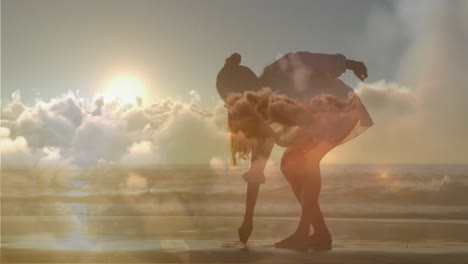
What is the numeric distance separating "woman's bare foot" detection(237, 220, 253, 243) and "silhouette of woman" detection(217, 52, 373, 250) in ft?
0.72

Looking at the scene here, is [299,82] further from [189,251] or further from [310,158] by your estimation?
[189,251]

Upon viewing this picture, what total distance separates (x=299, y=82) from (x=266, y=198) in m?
1.60

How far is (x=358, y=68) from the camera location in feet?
21.4

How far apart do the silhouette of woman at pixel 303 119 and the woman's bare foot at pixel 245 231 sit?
218mm

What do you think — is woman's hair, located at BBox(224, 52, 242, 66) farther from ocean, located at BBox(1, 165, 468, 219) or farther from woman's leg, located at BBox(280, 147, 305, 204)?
ocean, located at BBox(1, 165, 468, 219)

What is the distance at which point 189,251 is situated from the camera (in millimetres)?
6504

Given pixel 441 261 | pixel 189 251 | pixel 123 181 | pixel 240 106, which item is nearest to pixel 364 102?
pixel 240 106

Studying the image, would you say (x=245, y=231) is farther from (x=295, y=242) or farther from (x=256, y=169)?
(x=256, y=169)

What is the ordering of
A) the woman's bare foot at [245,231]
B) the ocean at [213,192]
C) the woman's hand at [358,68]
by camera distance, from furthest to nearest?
the ocean at [213,192], the woman's bare foot at [245,231], the woman's hand at [358,68]

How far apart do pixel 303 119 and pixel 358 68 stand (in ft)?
2.44

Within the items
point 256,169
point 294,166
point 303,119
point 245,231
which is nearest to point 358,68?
point 303,119

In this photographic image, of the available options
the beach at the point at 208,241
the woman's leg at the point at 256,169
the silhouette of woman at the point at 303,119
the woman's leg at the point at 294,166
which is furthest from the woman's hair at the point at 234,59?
the beach at the point at 208,241

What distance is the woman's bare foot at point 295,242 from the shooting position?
644 cm

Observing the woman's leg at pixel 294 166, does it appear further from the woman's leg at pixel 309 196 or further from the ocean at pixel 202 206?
the ocean at pixel 202 206
